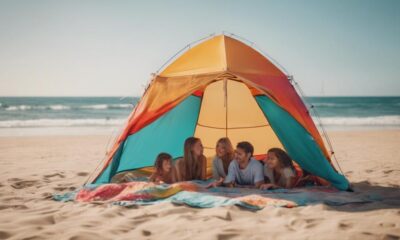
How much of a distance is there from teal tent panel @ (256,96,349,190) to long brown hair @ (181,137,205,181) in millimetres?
1233

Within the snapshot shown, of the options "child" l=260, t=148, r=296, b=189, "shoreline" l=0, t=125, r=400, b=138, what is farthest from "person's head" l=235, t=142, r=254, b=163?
"shoreline" l=0, t=125, r=400, b=138

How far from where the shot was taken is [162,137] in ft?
20.9

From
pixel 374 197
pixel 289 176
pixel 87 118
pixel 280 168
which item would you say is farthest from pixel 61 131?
pixel 374 197

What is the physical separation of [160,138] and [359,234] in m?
3.93

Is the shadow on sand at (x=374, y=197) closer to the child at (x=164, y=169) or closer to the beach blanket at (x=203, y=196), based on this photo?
the beach blanket at (x=203, y=196)

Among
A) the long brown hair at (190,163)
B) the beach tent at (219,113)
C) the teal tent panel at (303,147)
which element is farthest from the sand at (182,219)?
the long brown hair at (190,163)

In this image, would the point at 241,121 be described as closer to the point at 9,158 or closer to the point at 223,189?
the point at 223,189

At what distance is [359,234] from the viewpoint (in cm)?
306

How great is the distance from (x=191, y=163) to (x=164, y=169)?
45 cm

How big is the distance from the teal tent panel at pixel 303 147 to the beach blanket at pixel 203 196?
203mm

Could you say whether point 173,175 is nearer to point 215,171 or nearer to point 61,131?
point 215,171

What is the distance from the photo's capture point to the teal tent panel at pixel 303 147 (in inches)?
194

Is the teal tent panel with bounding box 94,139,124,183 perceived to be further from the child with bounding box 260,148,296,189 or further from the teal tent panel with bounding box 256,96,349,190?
the teal tent panel with bounding box 256,96,349,190

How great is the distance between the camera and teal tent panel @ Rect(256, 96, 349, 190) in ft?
16.2
